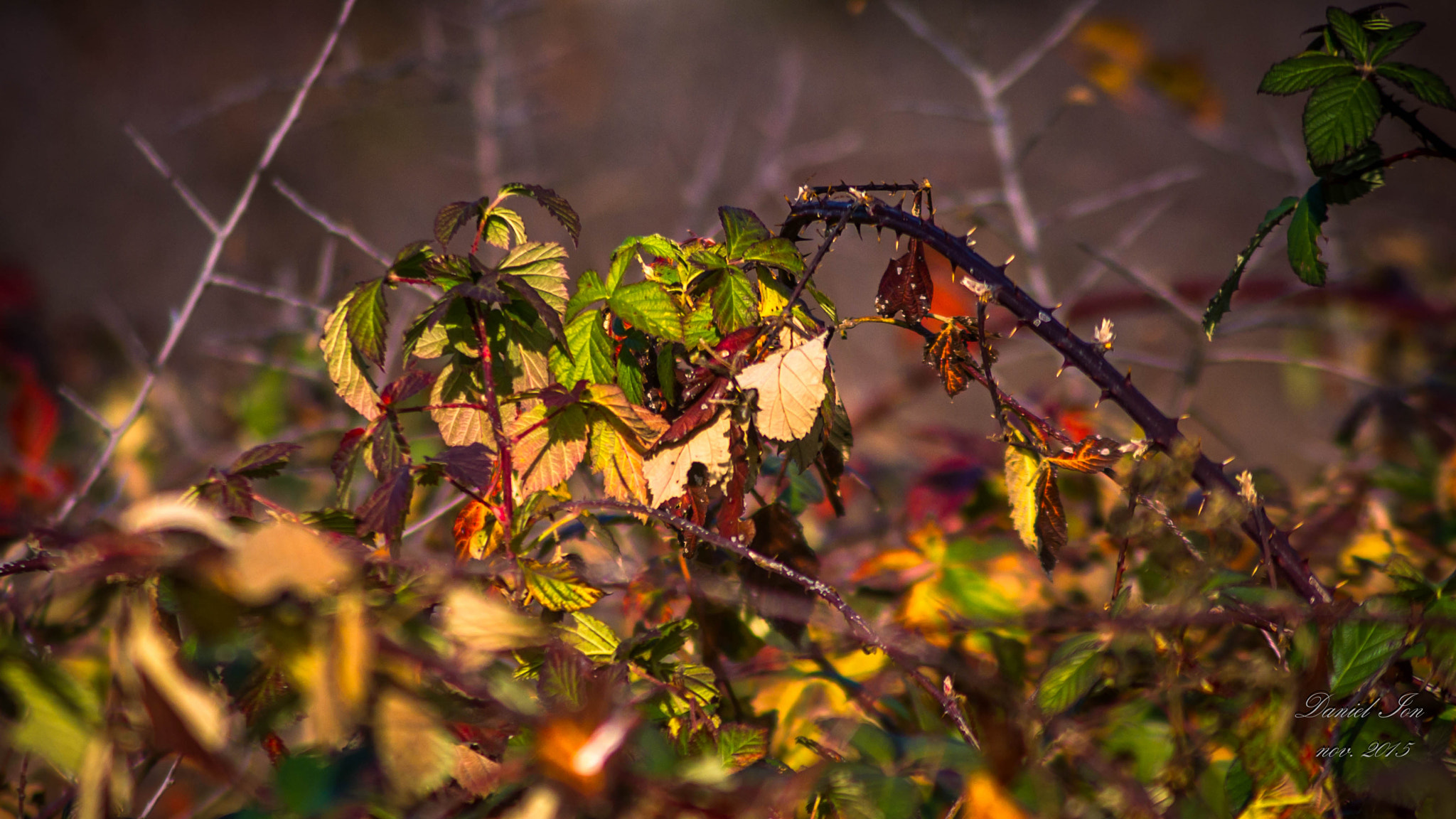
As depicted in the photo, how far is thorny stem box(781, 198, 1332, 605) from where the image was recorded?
0.81 metres

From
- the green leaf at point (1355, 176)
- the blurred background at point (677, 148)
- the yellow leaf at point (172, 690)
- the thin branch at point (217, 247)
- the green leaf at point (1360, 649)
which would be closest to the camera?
the yellow leaf at point (172, 690)

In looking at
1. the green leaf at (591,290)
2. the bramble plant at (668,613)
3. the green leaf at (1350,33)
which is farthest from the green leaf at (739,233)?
the green leaf at (1350,33)

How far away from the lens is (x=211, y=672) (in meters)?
0.80

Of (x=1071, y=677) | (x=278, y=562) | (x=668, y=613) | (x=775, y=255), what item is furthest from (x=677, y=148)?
(x=278, y=562)

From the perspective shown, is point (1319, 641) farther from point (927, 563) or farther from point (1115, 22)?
point (1115, 22)

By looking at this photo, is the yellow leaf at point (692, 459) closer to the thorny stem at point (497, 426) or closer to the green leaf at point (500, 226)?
the thorny stem at point (497, 426)

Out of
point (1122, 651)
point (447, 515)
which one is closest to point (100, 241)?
point (447, 515)

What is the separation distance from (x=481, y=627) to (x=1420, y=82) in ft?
3.06

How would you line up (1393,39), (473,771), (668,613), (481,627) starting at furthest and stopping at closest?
(668,613), (1393,39), (473,771), (481,627)

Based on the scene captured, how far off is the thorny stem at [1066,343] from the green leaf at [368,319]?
1.35 feet

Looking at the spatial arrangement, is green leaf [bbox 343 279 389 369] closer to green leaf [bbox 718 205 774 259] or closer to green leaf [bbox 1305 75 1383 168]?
green leaf [bbox 718 205 774 259]

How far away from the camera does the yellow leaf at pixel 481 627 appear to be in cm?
55

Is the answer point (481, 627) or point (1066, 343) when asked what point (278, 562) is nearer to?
point (481, 627)

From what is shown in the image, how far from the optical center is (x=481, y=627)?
0.55 metres
